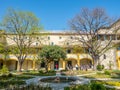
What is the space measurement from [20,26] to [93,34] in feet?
50.7

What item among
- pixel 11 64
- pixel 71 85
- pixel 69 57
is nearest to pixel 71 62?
pixel 69 57

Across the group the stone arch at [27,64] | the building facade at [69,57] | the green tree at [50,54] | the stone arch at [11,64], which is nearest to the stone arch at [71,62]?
the building facade at [69,57]

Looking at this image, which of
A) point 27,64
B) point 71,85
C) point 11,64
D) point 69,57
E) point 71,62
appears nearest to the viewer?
point 71,85

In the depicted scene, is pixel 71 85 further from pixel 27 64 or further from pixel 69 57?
pixel 27 64

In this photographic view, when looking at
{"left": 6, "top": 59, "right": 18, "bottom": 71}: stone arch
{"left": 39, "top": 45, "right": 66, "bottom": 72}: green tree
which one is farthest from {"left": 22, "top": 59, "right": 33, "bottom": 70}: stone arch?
{"left": 39, "top": 45, "right": 66, "bottom": 72}: green tree

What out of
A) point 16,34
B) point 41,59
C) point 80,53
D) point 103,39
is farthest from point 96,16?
point 16,34

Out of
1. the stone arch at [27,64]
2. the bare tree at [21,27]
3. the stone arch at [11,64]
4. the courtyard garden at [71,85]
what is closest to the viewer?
the courtyard garden at [71,85]

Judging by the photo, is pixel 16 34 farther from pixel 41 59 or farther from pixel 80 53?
pixel 80 53

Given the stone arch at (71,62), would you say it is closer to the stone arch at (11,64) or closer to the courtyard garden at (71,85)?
the stone arch at (11,64)

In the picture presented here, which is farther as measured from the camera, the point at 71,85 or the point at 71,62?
the point at 71,62

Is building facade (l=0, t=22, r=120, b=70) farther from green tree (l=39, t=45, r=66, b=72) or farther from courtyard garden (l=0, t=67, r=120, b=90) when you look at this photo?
courtyard garden (l=0, t=67, r=120, b=90)

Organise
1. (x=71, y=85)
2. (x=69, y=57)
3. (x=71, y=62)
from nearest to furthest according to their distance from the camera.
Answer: (x=71, y=85) → (x=69, y=57) → (x=71, y=62)

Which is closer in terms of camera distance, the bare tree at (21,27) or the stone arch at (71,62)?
the bare tree at (21,27)

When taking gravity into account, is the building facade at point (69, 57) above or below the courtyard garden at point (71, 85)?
above
